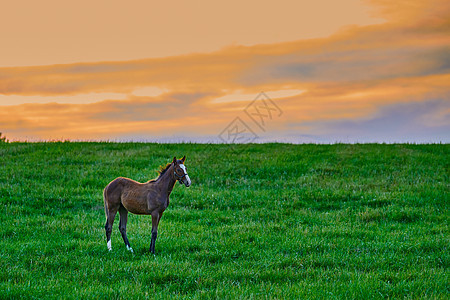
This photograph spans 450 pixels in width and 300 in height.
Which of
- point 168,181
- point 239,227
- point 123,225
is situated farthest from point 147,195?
point 239,227

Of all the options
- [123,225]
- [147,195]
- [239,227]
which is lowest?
[239,227]

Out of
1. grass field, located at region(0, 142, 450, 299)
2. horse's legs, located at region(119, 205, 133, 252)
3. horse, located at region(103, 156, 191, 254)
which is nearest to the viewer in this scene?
grass field, located at region(0, 142, 450, 299)

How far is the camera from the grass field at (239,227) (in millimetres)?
9305

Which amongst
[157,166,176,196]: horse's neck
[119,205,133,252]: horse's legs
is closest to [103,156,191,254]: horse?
[157,166,176,196]: horse's neck

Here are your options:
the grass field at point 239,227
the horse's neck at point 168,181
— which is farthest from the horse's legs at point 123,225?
the horse's neck at point 168,181

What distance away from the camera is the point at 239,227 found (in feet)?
47.4

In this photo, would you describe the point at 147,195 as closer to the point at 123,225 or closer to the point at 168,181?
the point at 168,181

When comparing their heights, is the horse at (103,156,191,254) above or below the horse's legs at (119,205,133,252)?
above

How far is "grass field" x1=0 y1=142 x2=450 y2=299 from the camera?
9.30 m

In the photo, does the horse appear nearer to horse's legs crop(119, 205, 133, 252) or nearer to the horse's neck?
the horse's neck

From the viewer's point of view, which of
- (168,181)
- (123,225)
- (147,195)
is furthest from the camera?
(123,225)

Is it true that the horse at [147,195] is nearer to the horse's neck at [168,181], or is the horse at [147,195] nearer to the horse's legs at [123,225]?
the horse's neck at [168,181]

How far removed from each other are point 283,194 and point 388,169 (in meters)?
8.62

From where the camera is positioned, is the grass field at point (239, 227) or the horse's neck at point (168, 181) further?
the horse's neck at point (168, 181)
